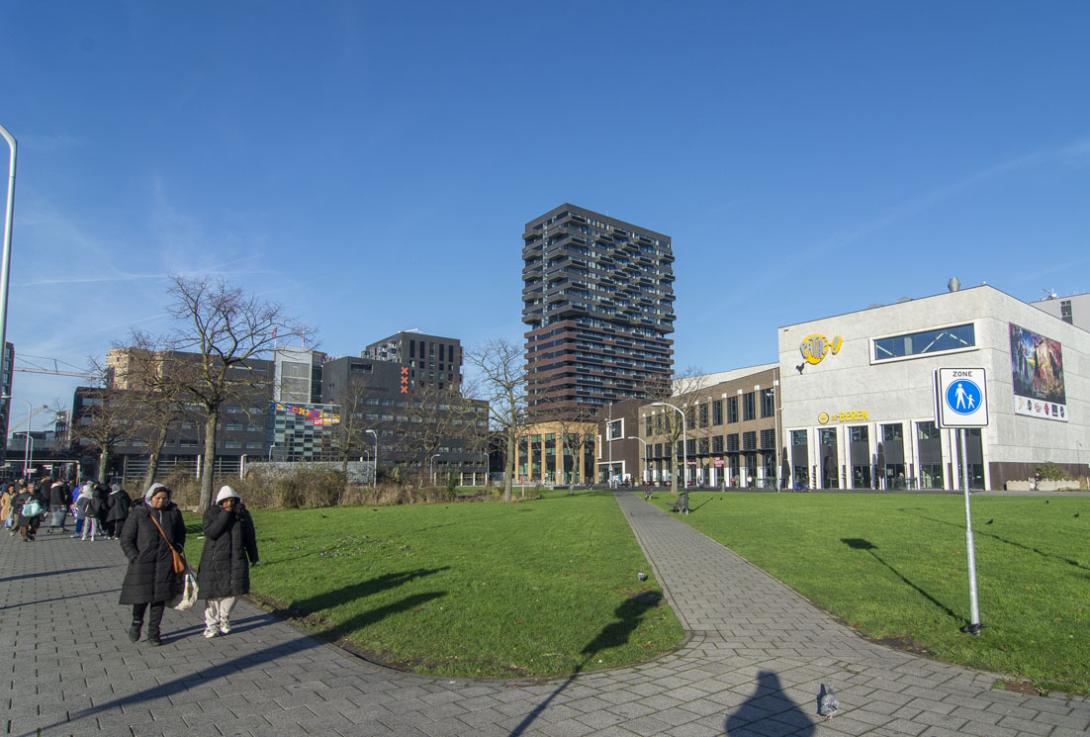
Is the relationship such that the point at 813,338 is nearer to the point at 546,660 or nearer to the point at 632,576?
the point at 632,576

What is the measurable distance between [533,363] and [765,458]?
106 m

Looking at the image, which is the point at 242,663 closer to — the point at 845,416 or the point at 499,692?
the point at 499,692

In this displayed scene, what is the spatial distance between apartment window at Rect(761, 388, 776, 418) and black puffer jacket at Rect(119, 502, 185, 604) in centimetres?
7464

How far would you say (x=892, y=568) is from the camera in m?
11.8

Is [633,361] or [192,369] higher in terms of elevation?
[633,361]

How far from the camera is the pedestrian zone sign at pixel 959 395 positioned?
7.87m

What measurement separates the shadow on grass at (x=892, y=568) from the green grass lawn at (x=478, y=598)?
3301 millimetres

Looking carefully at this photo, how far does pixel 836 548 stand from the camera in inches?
579

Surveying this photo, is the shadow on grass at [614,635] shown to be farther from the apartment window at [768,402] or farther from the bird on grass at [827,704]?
the apartment window at [768,402]

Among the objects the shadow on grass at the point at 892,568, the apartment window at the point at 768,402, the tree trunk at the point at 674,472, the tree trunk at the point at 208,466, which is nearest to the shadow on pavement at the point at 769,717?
the shadow on grass at the point at 892,568

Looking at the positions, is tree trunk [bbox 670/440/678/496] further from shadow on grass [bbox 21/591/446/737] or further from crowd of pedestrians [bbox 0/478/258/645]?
crowd of pedestrians [bbox 0/478/258/645]

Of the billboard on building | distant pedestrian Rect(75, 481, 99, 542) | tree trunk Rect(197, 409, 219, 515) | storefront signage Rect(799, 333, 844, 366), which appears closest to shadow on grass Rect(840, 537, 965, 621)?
distant pedestrian Rect(75, 481, 99, 542)

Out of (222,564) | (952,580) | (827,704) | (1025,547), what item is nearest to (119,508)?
(222,564)

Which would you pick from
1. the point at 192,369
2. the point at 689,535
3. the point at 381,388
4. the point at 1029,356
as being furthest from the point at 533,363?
the point at 689,535
